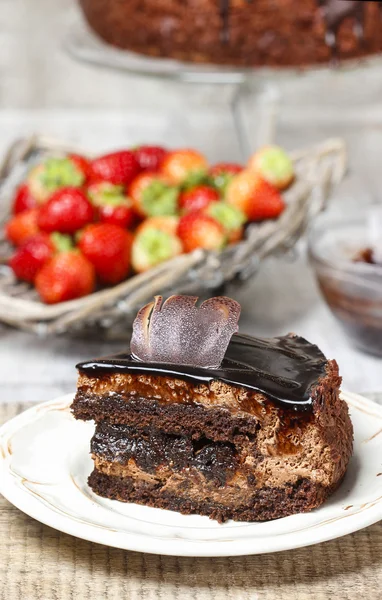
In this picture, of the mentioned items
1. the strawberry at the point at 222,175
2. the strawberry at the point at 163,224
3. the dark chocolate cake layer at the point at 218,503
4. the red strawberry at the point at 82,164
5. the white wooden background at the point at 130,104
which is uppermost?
the dark chocolate cake layer at the point at 218,503

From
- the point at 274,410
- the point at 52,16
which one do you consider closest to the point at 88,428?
the point at 274,410

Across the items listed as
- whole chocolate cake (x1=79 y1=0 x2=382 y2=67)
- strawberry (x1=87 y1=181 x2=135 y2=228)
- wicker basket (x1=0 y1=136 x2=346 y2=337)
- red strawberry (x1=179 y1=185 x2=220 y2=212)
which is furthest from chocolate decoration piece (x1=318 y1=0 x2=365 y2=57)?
strawberry (x1=87 y1=181 x2=135 y2=228)

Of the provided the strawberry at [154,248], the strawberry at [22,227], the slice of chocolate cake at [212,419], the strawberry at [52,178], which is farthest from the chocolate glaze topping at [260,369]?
the strawberry at [52,178]

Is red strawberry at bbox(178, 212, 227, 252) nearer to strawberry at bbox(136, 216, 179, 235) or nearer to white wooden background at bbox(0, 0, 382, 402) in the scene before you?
strawberry at bbox(136, 216, 179, 235)

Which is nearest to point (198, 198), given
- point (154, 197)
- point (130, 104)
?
point (154, 197)

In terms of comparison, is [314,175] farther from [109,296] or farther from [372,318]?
[109,296]

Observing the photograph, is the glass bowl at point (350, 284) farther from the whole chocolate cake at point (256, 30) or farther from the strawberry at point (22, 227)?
the strawberry at point (22, 227)
